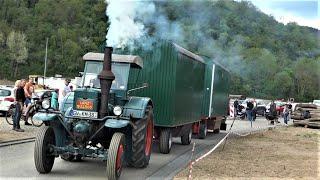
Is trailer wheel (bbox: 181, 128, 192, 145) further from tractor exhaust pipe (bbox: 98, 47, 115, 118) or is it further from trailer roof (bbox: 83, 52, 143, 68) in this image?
tractor exhaust pipe (bbox: 98, 47, 115, 118)

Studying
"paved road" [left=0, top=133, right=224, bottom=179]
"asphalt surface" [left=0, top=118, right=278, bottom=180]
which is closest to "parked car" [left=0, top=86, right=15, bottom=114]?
"asphalt surface" [left=0, top=118, right=278, bottom=180]

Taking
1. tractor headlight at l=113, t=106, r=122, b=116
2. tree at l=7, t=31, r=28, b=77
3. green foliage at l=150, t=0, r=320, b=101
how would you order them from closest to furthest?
1. tractor headlight at l=113, t=106, r=122, b=116
2. green foliage at l=150, t=0, r=320, b=101
3. tree at l=7, t=31, r=28, b=77

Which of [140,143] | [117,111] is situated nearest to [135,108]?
[140,143]

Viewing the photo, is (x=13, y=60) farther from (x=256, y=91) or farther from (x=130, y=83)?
(x=130, y=83)

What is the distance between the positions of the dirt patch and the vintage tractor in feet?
4.25

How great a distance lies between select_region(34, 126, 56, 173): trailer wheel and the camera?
9969mm

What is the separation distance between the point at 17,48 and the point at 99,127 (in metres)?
100

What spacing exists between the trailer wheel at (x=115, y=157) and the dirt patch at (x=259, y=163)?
1.46 m

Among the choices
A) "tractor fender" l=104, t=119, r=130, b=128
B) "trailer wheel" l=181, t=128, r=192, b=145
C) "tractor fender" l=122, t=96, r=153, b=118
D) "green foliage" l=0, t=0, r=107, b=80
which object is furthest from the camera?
"green foliage" l=0, t=0, r=107, b=80

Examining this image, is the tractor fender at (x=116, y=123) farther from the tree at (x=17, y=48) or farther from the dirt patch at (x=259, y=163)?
the tree at (x=17, y=48)

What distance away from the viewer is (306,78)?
87.0 meters

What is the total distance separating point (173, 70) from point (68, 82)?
6837 mm

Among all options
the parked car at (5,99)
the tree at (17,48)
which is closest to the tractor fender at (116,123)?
the parked car at (5,99)

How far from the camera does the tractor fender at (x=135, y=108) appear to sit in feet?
36.0
